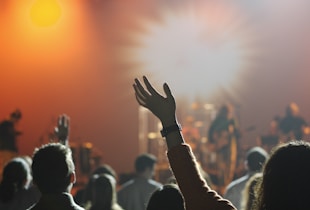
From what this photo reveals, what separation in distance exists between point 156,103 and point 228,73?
14.5 meters

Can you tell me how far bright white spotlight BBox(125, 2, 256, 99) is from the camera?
1641 centimetres

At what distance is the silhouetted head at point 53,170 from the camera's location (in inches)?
117

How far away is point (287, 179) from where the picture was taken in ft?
5.93

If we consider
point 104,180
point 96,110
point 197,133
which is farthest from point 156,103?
point 96,110

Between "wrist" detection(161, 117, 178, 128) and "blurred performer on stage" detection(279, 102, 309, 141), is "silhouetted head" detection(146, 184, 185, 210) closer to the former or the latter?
"wrist" detection(161, 117, 178, 128)

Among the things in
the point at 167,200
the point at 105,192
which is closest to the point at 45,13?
the point at 105,192

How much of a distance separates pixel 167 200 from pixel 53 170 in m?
0.69

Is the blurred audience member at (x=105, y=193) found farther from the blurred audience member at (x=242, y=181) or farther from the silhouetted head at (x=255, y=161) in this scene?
the silhouetted head at (x=255, y=161)

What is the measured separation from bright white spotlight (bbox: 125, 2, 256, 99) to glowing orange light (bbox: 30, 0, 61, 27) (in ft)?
7.22

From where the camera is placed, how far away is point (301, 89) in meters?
16.4

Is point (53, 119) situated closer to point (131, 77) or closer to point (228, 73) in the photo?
point (131, 77)

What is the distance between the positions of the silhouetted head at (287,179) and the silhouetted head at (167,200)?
A: 141cm

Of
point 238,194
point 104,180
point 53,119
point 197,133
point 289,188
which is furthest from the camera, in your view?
point 53,119

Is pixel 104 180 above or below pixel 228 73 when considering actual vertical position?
below
